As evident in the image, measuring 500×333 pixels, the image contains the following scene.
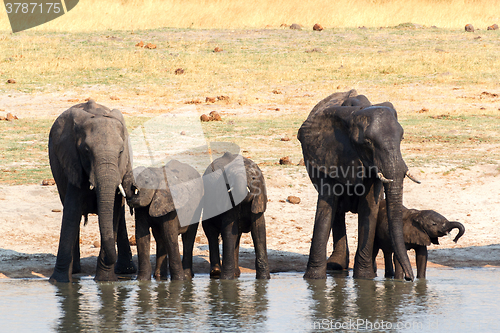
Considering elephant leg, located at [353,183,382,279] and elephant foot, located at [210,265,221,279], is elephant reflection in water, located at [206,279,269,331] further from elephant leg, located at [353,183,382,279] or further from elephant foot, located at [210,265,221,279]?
elephant leg, located at [353,183,382,279]

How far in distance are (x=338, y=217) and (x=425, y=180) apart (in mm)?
5079

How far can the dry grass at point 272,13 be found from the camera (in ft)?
141

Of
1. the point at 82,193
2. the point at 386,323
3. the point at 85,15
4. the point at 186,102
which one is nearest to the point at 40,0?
the point at 85,15

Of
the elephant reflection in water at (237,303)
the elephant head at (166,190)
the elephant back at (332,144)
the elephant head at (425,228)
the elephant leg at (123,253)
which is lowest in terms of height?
the elephant reflection in water at (237,303)

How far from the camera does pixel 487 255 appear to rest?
1114 centimetres

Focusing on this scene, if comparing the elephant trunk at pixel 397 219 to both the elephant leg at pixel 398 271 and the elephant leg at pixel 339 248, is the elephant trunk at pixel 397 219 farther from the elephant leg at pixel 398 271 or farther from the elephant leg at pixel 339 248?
the elephant leg at pixel 339 248

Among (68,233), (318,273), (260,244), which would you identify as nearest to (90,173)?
(68,233)

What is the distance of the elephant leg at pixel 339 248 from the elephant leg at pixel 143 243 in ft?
8.42

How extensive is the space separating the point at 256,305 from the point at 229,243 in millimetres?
1704

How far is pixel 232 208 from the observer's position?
922 cm

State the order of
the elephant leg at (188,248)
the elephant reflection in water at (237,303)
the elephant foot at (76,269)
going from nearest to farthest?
the elephant reflection in water at (237,303), the elephant leg at (188,248), the elephant foot at (76,269)

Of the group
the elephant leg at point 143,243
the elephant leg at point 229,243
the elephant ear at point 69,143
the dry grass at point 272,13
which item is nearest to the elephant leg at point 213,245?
the elephant leg at point 229,243

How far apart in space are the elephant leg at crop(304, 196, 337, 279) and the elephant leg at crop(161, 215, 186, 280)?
1.68 m

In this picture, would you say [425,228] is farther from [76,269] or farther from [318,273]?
[76,269]
